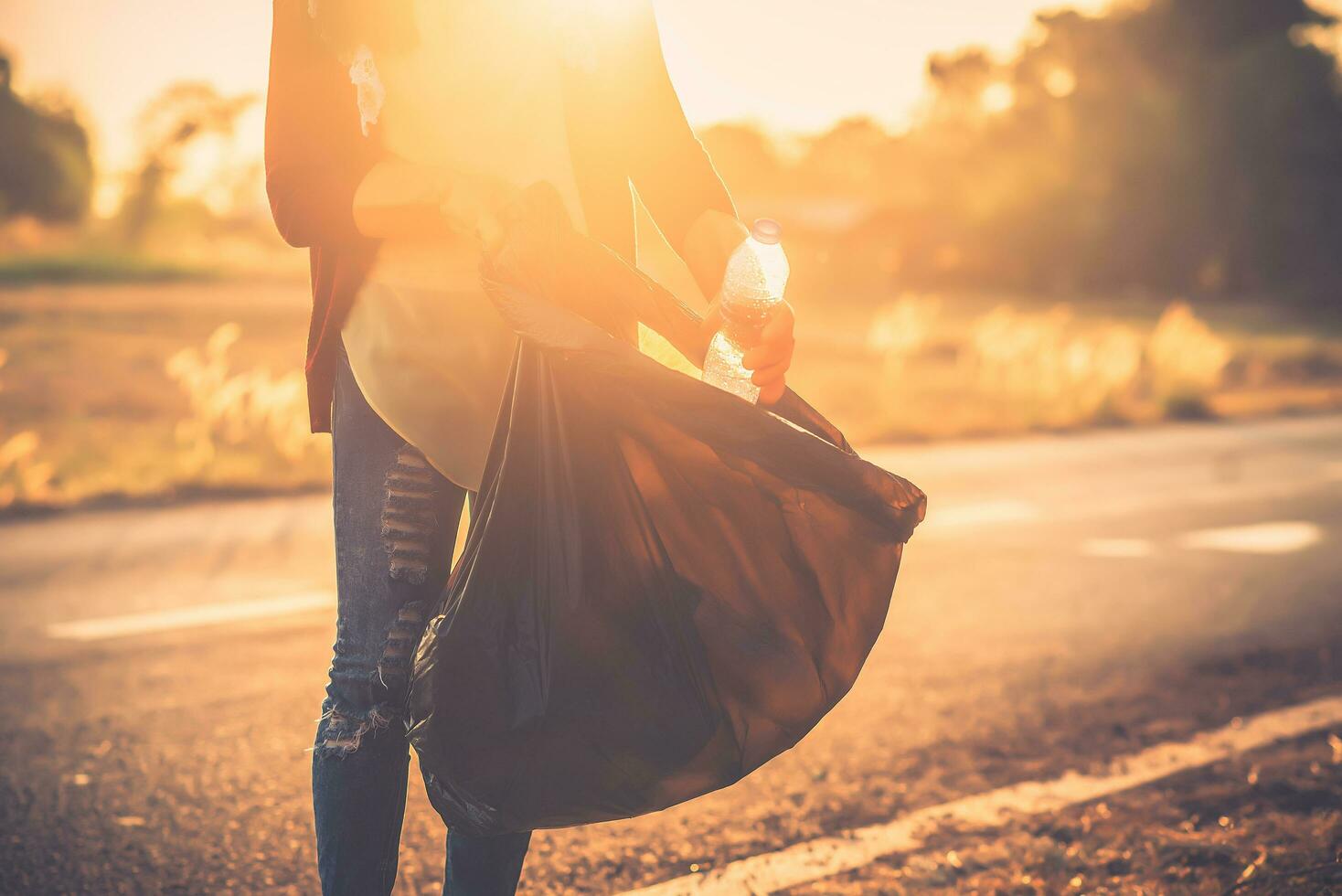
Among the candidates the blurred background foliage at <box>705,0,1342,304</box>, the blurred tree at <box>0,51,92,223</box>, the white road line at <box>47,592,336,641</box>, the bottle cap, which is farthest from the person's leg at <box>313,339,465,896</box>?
the blurred background foliage at <box>705,0,1342,304</box>

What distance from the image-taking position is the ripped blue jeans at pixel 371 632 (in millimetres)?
1711

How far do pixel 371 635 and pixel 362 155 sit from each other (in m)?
0.68

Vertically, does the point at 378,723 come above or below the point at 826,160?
below

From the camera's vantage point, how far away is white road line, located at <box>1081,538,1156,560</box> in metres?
6.38

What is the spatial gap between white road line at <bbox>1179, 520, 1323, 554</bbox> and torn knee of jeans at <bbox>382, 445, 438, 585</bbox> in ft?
19.1

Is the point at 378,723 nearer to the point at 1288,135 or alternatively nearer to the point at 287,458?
the point at 287,458

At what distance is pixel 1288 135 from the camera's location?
3825cm

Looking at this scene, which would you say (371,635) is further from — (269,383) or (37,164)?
(37,164)

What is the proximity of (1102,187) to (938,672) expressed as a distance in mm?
41661

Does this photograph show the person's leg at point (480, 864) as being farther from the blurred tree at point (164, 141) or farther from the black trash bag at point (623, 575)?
the blurred tree at point (164, 141)

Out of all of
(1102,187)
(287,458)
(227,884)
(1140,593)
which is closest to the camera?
(227,884)

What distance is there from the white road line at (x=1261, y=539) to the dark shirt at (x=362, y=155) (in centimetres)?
558

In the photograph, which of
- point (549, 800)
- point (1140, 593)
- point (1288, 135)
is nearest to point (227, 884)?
point (549, 800)

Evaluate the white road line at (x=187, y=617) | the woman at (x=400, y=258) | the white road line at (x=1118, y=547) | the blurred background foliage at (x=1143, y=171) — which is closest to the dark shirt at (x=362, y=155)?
the woman at (x=400, y=258)
